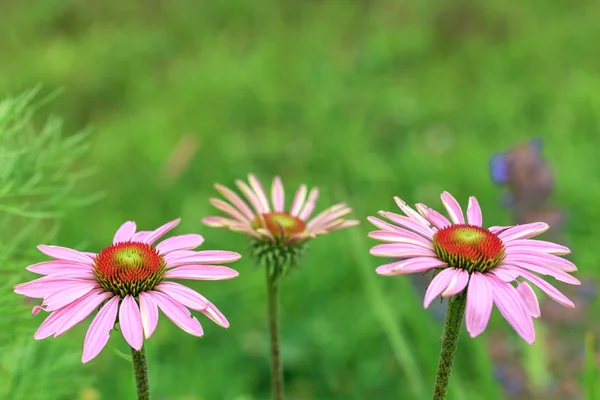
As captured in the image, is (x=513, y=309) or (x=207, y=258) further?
(x=207, y=258)

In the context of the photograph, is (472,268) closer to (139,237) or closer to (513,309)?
(513,309)

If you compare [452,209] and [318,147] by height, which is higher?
[318,147]

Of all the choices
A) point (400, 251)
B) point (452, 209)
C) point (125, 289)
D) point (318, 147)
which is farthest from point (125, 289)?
point (318, 147)

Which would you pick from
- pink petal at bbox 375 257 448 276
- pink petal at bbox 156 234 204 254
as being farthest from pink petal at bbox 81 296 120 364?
pink petal at bbox 375 257 448 276

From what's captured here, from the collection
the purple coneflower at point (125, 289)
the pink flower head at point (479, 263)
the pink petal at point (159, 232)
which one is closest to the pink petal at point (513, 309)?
the pink flower head at point (479, 263)

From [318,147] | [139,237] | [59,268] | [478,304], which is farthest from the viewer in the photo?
[318,147]

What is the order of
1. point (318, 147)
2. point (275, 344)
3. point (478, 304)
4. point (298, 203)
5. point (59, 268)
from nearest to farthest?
point (478, 304) → point (59, 268) → point (275, 344) → point (298, 203) → point (318, 147)

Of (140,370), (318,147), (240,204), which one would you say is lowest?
(140,370)

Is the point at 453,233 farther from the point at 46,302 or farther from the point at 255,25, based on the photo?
the point at 255,25
